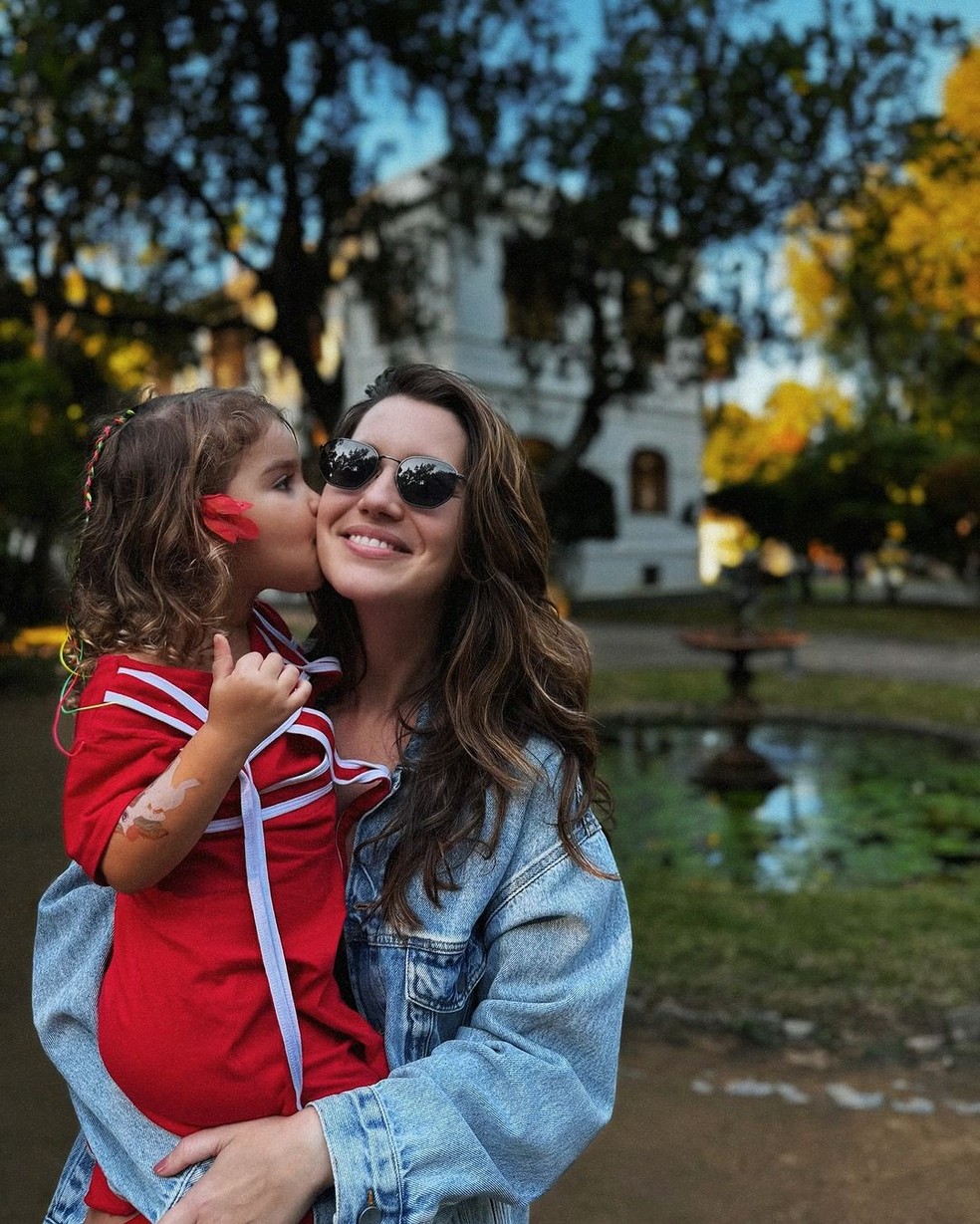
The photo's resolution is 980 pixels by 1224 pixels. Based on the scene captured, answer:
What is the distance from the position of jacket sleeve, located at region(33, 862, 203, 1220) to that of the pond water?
15.4ft

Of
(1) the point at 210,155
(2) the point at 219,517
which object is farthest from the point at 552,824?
(1) the point at 210,155

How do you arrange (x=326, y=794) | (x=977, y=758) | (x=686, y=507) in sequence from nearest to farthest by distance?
(x=326, y=794), (x=977, y=758), (x=686, y=507)

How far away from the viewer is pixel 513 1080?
4.47 ft

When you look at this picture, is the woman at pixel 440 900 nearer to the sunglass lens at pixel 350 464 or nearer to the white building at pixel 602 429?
the sunglass lens at pixel 350 464

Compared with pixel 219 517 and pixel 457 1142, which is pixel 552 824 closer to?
pixel 457 1142

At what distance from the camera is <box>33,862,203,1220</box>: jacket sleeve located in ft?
4.55

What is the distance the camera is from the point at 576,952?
1.41 meters

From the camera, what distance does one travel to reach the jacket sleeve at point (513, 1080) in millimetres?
1331

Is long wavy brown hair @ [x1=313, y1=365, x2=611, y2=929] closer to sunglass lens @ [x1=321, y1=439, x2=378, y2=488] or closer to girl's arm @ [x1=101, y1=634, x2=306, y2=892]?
sunglass lens @ [x1=321, y1=439, x2=378, y2=488]

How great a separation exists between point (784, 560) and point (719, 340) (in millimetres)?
16859

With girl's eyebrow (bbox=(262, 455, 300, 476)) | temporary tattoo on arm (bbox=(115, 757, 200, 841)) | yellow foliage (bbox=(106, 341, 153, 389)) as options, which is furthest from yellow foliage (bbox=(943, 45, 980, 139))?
temporary tattoo on arm (bbox=(115, 757, 200, 841))

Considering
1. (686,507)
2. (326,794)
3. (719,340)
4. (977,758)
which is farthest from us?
(686,507)

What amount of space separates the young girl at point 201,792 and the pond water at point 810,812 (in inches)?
188

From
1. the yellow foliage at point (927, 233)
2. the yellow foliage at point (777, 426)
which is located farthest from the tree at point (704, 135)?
the yellow foliage at point (777, 426)
